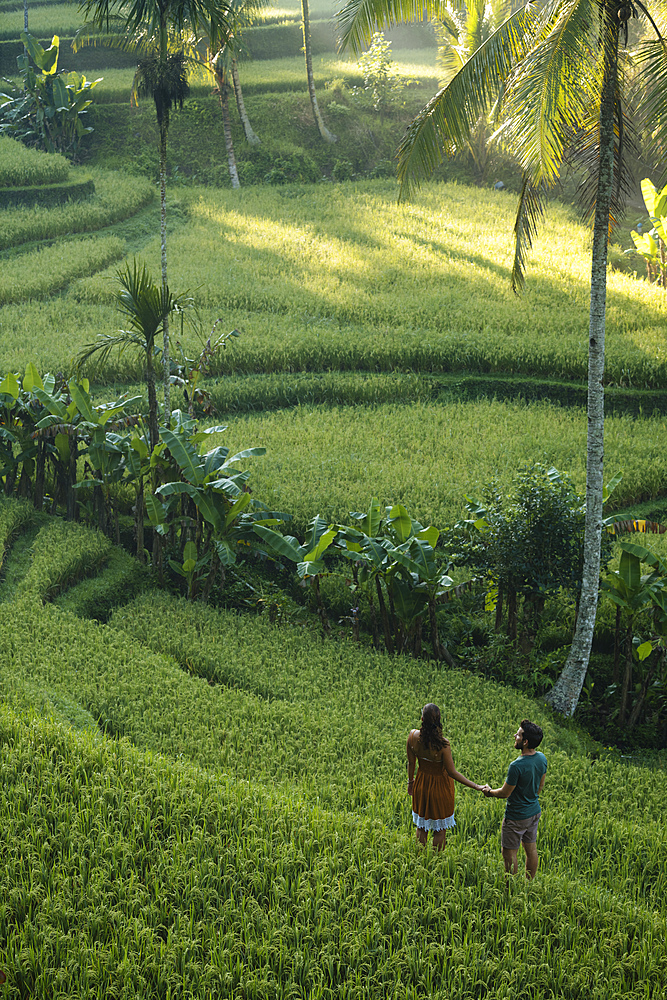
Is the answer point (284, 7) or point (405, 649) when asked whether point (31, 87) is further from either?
point (284, 7)

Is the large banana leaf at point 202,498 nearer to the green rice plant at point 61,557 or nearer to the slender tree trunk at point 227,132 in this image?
the green rice plant at point 61,557

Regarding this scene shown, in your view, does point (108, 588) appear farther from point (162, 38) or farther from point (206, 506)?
point (162, 38)

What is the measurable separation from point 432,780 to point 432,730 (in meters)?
0.30

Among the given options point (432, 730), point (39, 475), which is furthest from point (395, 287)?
point (432, 730)

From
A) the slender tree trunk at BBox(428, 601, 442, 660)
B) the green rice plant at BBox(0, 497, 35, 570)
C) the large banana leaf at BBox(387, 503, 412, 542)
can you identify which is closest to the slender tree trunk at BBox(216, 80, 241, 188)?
the green rice plant at BBox(0, 497, 35, 570)

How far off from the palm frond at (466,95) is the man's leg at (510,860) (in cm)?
487

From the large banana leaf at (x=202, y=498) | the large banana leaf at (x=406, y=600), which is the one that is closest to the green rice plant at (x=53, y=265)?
the large banana leaf at (x=202, y=498)

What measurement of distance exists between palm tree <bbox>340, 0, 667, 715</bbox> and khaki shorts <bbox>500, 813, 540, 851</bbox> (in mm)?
2609

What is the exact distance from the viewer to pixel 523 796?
4.18 metres

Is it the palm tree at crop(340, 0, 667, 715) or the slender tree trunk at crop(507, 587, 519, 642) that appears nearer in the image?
the palm tree at crop(340, 0, 667, 715)

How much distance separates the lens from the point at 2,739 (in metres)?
4.96

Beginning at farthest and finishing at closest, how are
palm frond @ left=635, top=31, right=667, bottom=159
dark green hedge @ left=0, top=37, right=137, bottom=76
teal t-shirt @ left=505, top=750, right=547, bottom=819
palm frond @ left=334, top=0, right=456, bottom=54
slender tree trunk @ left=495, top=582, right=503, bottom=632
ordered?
dark green hedge @ left=0, top=37, right=137, bottom=76, slender tree trunk @ left=495, top=582, right=503, bottom=632, palm frond @ left=334, top=0, right=456, bottom=54, palm frond @ left=635, top=31, right=667, bottom=159, teal t-shirt @ left=505, top=750, right=547, bottom=819

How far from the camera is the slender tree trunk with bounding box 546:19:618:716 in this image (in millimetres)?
6062

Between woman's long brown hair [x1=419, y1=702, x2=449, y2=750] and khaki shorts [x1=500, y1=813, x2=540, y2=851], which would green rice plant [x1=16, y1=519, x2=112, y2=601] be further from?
khaki shorts [x1=500, y1=813, x2=540, y2=851]
